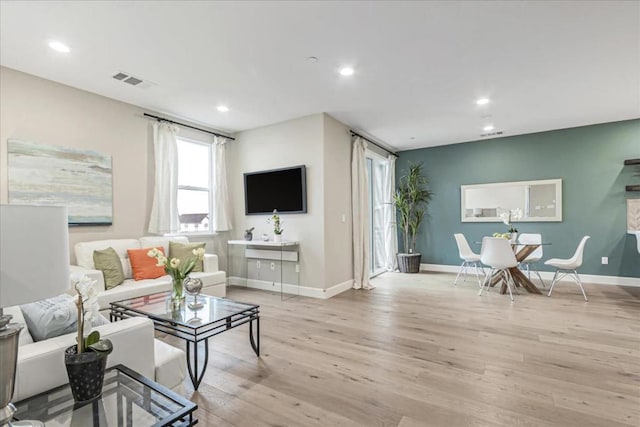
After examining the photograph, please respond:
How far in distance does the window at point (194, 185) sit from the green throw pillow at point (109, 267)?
144 cm

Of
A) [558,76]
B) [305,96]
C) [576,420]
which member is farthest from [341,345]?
[558,76]

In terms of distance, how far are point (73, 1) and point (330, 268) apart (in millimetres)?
3880

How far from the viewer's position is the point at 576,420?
1737 mm

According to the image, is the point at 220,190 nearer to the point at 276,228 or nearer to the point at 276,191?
the point at 276,191

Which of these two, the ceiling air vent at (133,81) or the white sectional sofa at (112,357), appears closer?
the white sectional sofa at (112,357)

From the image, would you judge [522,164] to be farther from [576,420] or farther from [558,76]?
[576,420]

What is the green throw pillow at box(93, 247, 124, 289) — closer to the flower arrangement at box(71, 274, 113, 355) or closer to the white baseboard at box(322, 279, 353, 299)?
the flower arrangement at box(71, 274, 113, 355)

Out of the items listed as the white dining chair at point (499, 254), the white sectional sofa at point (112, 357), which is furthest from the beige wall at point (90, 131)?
the white dining chair at point (499, 254)

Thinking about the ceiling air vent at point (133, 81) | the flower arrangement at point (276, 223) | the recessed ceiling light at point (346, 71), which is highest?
the ceiling air vent at point (133, 81)

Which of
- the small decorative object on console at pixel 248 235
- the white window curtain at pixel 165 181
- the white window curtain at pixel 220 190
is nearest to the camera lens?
the white window curtain at pixel 165 181

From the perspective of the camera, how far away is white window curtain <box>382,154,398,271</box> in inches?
271

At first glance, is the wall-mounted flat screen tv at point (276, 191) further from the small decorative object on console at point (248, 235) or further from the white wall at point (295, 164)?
the small decorative object on console at point (248, 235)

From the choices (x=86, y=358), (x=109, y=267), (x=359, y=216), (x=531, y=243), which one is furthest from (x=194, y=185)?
(x=531, y=243)

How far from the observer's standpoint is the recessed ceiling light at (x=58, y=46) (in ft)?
8.88
